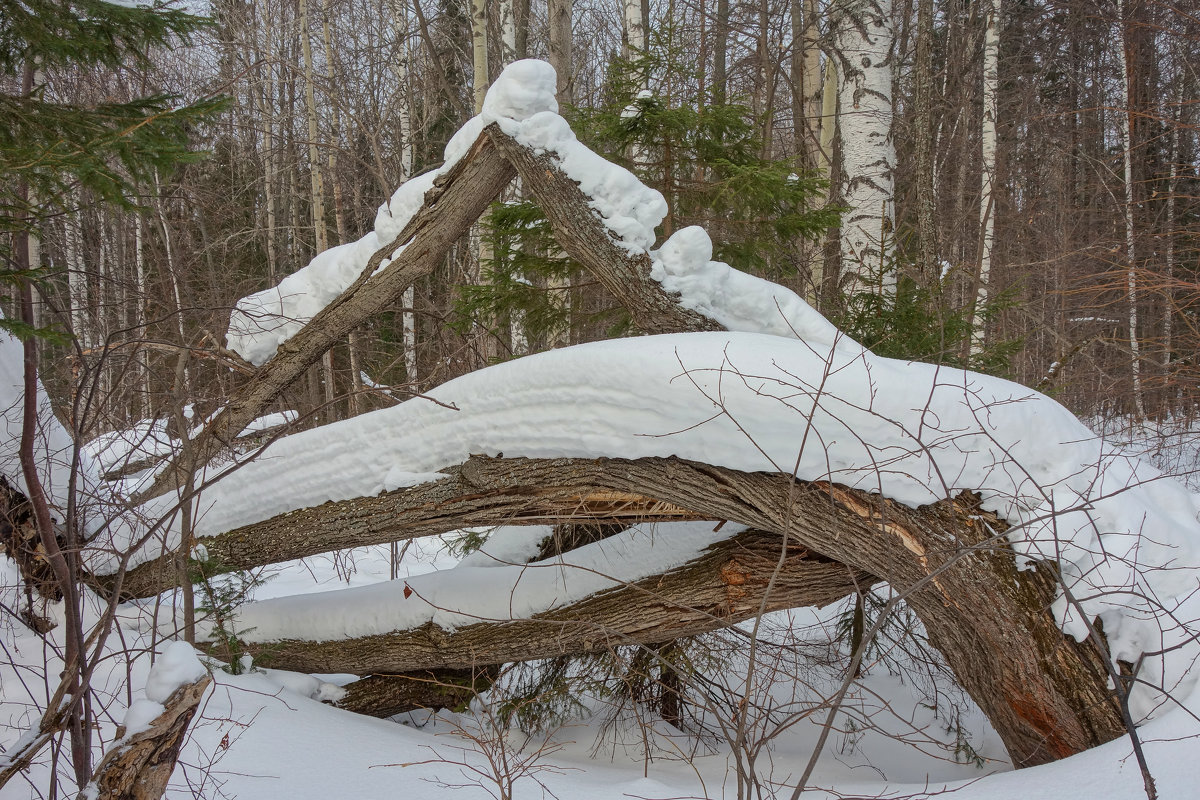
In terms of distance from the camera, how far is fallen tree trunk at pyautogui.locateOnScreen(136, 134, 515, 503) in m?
3.80

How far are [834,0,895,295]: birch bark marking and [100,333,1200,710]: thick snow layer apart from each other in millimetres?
2089

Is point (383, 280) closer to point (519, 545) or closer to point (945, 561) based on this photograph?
point (519, 545)

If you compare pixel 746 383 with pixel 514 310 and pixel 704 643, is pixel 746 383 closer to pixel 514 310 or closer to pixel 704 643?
pixel 704 643

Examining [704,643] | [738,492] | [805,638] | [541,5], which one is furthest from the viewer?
[541,5]

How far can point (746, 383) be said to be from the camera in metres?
2.58

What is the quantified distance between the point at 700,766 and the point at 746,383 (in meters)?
1.95

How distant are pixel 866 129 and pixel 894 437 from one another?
118 inches

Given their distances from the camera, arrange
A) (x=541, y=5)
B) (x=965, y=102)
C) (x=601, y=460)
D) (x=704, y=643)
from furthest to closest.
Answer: (x=541, y=5) < (x=965, y=102) < (x=704, y=643) < (x=601, y=460)

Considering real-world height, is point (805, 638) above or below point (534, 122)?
below

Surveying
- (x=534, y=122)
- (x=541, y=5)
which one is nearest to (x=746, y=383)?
(x=534, y=122)

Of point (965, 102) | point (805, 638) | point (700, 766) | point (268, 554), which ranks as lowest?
point (700, 766)

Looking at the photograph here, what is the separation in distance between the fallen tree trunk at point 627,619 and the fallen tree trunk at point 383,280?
1152mm

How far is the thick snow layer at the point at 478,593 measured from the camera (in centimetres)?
356

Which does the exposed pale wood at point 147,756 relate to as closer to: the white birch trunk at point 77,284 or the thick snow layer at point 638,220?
the thick snow layer at point 638,220
